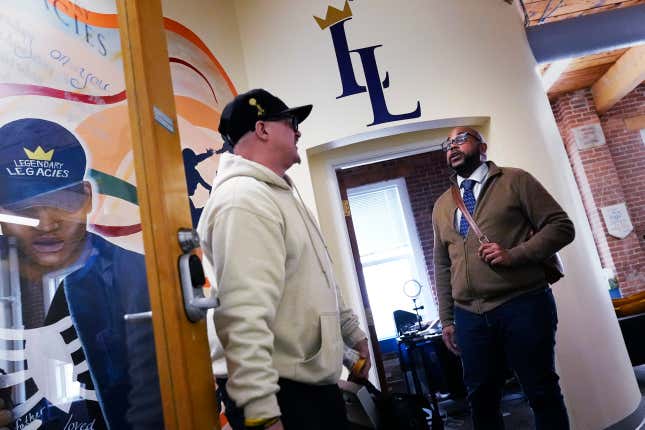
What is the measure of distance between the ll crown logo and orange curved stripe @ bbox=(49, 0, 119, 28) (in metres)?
1.79

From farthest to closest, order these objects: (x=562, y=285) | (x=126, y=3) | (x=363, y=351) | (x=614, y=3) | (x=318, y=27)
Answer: (x=614, y=3), (x=318, y=27), (x=562, y=285), (x=363, y=351), (x=126, y=3)

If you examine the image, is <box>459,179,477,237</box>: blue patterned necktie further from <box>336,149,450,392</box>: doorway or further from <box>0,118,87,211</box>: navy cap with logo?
<box>336,149,450,392</box>: doorway

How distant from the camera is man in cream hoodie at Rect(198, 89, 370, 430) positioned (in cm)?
100

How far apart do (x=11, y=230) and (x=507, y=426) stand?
11.4ft

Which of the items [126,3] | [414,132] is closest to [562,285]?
[414,132]

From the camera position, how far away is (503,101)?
3.25 metres

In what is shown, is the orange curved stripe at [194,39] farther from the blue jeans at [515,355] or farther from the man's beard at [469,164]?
the blue jeans at [515,355]

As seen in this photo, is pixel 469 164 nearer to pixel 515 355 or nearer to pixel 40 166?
pixel 515 355

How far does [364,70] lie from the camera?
10.4ft

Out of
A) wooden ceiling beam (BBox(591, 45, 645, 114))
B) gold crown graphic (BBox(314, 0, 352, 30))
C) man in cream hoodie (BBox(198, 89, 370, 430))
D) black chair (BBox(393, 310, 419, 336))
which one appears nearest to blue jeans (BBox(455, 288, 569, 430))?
man in cream hoodie (BBox(198, 89, 370, 430))

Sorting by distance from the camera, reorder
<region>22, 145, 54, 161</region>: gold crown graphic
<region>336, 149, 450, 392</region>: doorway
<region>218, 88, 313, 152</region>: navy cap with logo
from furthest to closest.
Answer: <region>336, 149, 450, 392</region>: doorway, <region>218, 88, 313, 152</region>: navy cap with logo, <region>22, 145, 54, 161</region>: gold crown graphic

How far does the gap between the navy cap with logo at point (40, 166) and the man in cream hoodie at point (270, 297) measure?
441 millimetres

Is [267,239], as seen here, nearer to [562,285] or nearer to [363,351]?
[363,351]

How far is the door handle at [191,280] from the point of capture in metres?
0.99
